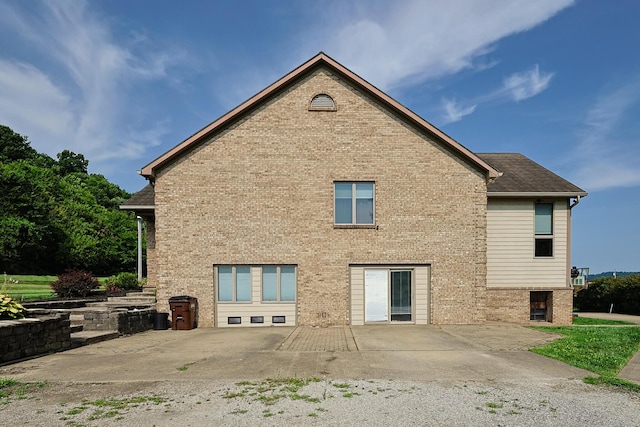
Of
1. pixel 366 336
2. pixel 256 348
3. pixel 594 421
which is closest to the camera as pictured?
pixel 594 421

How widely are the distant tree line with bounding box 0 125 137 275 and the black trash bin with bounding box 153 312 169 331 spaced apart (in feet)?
96.4

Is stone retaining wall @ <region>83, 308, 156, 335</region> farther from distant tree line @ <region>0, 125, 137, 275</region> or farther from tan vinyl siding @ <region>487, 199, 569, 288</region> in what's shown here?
distant tree line @ <region>0, 125, 137, 275</region>

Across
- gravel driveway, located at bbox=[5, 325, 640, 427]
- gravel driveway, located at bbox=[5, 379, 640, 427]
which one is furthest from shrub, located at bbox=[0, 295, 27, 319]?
gravel driveway, located at bbox=[5, 379, 640, 427]

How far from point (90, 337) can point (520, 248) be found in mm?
15751

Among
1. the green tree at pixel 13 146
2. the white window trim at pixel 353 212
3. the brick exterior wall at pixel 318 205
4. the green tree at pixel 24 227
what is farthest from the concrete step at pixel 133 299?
the green tree at pixel 13 146

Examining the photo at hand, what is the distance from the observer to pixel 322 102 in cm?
1403

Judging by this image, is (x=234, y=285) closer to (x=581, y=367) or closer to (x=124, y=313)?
(x=124, y=313)

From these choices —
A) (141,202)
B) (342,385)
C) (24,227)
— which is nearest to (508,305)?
(342,385)

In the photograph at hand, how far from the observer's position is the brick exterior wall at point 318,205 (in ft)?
44.5

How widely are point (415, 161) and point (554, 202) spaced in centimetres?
651

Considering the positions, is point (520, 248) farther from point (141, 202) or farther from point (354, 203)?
point (141, 202)

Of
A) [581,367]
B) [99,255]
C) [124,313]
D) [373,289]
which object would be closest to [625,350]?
[581,367]

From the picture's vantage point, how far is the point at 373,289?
1379cm

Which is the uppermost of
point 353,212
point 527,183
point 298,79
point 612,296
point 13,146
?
point 13,146
